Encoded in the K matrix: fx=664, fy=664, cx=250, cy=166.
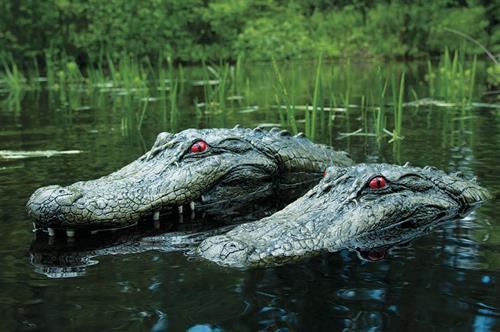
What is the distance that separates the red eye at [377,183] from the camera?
14.4 feet

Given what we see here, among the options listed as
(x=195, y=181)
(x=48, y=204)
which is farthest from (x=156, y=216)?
(x=48, y=204)

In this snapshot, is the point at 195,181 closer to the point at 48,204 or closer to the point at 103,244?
the point at 103,244

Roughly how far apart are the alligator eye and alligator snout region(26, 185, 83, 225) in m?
1.28

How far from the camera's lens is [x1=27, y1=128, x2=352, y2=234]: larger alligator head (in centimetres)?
437

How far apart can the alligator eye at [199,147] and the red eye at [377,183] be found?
1581 mm

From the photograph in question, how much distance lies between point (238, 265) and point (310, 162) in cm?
285

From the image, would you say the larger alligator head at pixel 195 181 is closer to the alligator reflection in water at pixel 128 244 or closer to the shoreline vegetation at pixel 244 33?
the alligator reflection in water at pixel 128 244

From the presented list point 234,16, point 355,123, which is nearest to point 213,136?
point 355,123

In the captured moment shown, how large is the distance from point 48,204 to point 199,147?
1.50 metres

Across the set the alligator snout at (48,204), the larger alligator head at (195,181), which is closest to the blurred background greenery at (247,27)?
Answer: the larger alligator head at (195,181)

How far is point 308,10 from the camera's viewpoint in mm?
34281

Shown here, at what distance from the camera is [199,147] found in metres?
5.38

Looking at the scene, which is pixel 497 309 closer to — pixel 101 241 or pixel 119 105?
pixel 101 241

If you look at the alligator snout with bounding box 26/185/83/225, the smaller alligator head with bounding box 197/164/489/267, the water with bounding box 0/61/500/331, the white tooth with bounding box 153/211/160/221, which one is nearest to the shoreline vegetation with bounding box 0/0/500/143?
the smaller alligator head with bounding box 197/164/489/267
